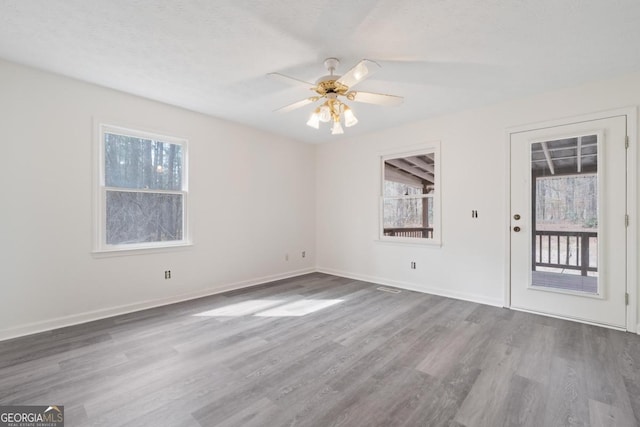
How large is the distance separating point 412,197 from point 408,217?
342 millimetres

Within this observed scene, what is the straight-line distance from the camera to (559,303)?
10.9 feet

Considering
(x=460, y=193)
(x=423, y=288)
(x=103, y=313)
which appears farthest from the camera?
(x=423, y=288)

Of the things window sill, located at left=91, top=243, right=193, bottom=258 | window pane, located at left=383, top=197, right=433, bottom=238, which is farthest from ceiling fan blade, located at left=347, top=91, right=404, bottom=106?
window sill, located at left=91, top=243, right=193, bottom=258

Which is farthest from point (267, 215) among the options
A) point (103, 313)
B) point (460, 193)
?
point (460, 193)

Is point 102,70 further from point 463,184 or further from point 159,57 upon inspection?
point 463,184

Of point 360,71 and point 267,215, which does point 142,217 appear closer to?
point 267,215

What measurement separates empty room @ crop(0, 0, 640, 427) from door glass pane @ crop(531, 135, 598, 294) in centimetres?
2

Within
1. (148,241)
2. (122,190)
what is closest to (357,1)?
(122,190)

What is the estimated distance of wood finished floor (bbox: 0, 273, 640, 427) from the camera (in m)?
1.76

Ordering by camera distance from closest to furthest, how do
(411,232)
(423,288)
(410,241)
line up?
(423,288), (410,241), (411,232)

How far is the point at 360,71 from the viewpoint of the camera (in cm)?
226

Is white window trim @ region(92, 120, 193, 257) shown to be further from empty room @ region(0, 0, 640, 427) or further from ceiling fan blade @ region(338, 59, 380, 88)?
ceiling fan blade @ region(338, 59, 380, 88)

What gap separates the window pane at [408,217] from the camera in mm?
4539

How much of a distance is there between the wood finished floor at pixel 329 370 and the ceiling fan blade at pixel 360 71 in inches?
91.6
